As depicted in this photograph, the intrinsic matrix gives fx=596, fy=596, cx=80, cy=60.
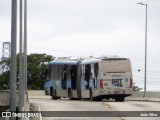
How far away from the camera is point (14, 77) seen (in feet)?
46.4

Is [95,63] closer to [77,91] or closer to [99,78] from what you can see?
[99,78]

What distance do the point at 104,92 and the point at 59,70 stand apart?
7.72 meters

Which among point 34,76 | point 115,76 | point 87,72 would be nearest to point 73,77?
point 87,72

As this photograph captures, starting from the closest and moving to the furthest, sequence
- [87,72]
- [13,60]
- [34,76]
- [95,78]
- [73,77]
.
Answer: [13,60], [95,78], [87,72], [73,77], [34,76]

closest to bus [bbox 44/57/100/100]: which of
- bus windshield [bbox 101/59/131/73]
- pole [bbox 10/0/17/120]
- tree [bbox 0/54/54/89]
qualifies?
bus windshield [bbox 101/59/131/73]

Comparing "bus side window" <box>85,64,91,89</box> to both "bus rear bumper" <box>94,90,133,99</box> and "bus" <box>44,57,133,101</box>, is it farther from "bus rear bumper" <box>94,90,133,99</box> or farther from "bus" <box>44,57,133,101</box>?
"bus rear bumper" <box>94,90,133,99</box>

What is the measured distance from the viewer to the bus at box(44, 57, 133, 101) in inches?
1539

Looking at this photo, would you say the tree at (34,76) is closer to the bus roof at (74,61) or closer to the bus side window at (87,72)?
the bus roof at (74,61)

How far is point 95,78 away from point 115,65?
160 centimetres

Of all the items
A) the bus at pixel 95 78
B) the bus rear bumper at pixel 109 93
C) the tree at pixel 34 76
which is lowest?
the tree at pixel 34 76

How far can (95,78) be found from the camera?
130ft

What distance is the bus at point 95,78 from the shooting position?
128 ft

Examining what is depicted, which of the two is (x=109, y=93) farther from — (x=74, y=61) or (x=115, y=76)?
(x=74, y=61)

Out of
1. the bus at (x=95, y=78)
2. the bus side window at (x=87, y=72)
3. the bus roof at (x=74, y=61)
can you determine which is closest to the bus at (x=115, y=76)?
the bus at (x=95, y=78)
